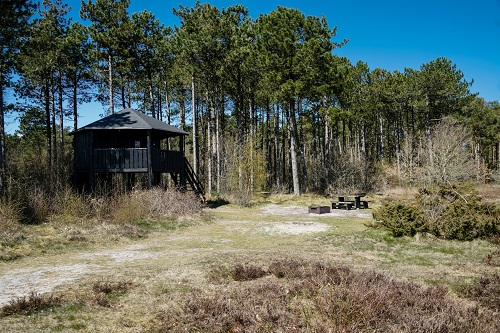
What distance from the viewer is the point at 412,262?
29.1 feet

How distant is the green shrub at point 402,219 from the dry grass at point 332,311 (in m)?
5.91

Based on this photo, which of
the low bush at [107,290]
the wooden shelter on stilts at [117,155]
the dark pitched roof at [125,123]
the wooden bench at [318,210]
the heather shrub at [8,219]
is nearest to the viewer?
the low bush at [107,290]

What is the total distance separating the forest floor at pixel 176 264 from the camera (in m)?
5.44

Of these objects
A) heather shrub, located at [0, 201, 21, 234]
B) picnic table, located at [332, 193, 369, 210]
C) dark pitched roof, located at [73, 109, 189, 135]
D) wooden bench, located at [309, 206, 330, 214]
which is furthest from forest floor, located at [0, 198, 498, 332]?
dark pitched roof, located at [73, 109, 189, 135]

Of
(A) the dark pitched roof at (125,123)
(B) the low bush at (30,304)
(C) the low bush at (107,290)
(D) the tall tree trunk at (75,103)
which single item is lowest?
(C) the low bush at (107,290)

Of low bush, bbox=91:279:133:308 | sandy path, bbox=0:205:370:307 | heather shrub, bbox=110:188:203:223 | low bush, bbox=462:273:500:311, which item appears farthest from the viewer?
heather shrub, bbox=110:188:203:223

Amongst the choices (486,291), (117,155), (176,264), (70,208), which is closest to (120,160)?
(117,155)

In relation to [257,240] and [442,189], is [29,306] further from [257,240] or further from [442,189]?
[442,189]

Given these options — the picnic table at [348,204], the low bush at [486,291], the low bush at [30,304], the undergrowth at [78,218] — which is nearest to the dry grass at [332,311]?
the low bush at [486,291]

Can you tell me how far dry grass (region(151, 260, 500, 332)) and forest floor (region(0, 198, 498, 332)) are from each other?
0.74 meters

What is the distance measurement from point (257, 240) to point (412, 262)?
5.16 metres

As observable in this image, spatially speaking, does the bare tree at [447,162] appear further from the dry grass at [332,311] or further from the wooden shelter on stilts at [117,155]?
the dry grass at [332,311]

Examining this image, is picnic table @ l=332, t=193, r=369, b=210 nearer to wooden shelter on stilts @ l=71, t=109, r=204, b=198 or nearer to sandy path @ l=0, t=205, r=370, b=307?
sandy path @ l=0, t=205, r=370, b=307

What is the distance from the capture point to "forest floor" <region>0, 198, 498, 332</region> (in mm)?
5438
